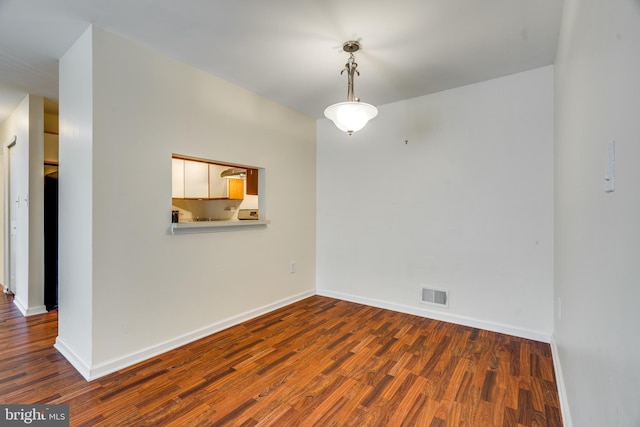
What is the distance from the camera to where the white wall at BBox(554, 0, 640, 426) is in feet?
2.46

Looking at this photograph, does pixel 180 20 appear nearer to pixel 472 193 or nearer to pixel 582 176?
pixel 582 176

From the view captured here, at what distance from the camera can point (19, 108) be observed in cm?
372

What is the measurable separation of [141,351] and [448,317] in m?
3.00

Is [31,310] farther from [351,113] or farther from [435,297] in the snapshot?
[435,297]

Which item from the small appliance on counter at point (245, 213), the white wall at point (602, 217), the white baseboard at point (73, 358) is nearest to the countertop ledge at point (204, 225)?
the white baseboard at point (73, 358)

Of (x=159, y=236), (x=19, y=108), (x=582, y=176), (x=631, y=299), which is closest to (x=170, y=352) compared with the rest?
(x=159, y=236)

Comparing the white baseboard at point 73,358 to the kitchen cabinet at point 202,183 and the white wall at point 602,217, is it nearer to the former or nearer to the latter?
the kitchen cabinet at point 202,183

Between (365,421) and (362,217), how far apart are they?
8.21ft

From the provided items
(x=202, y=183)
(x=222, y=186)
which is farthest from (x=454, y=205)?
(x=202, y=183)

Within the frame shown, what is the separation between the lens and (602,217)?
42.1 inches

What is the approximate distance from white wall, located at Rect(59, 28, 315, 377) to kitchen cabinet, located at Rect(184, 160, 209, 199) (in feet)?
5.32

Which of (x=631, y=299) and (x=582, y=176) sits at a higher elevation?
(x=582, y=176)

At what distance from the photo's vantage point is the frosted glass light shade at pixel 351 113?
2252mm

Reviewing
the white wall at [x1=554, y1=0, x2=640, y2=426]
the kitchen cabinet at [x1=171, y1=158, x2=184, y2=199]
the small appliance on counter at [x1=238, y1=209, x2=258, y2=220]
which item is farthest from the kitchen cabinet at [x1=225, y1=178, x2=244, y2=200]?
the white wall at [x1=554, y1=0, x2=640, y2=426]
